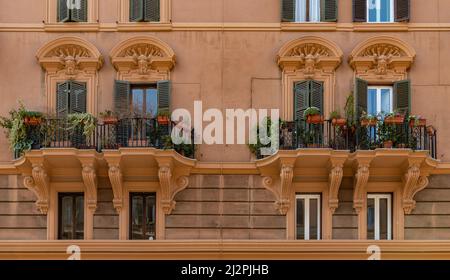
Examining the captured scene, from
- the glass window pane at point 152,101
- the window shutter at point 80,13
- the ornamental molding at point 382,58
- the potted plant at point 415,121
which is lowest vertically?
the potted plant at point 415,121

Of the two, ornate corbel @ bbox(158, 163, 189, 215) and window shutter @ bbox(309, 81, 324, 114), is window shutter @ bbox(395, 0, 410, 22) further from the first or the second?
ornate corbel @ bbox(158, 163, 189, 215)

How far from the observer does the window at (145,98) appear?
25.4m

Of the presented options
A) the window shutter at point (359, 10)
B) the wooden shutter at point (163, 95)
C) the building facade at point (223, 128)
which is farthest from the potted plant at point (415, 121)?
the wooden shutter at point (163, 95)

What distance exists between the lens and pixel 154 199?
25.4 meters

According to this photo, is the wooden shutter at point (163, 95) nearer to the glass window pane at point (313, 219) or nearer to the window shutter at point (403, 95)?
the glass window pane at point (313, 219)

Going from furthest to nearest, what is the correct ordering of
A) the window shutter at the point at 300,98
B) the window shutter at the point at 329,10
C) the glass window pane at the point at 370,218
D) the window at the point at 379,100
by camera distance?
the window shutter at the point at 329,10, the window at the point at 379,100, the window shutter at the point at 300,98, the glass window pane at the point at 370,218

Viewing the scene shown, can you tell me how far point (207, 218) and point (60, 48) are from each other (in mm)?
5613

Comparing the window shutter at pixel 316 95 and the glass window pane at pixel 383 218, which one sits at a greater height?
the window shutter at pixel 316 95

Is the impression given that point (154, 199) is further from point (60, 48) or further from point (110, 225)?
point (60, 48)

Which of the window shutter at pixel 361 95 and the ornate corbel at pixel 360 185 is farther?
the window shutter at pixel 361 95

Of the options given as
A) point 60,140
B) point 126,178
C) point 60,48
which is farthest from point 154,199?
point 60,48

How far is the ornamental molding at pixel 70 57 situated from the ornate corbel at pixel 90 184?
8.43ft

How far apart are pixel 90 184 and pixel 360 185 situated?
6.46 meters
